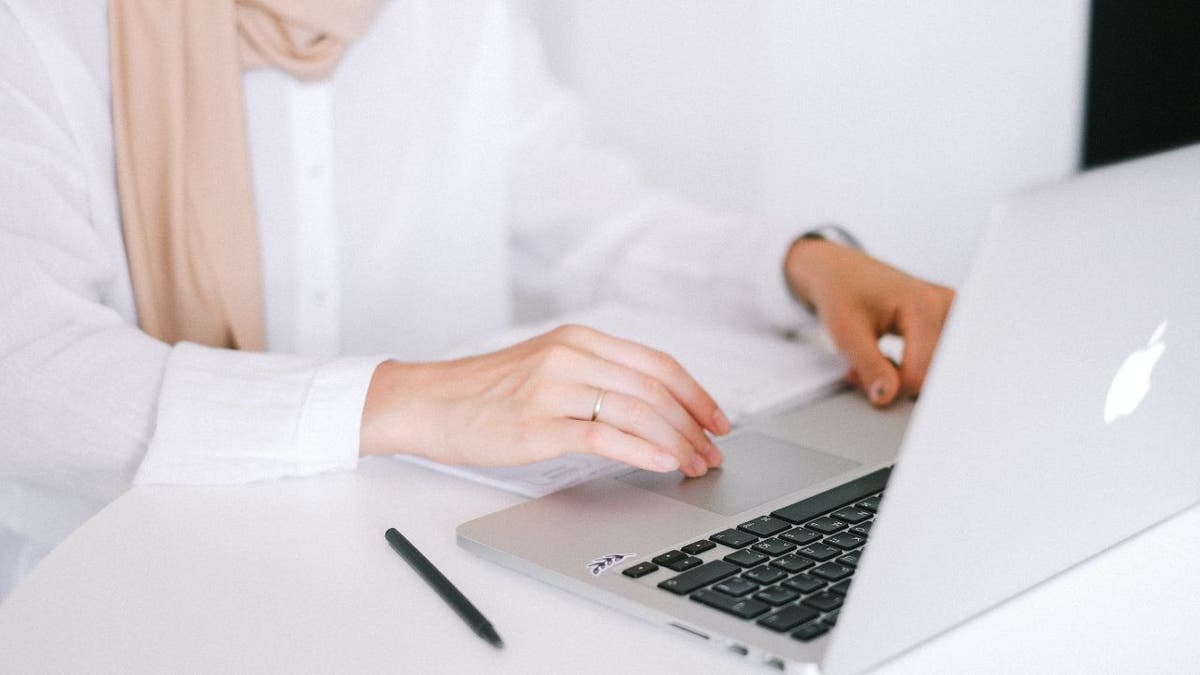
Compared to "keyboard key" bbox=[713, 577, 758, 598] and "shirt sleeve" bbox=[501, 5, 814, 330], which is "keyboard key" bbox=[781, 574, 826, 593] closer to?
"keyboard key" bbox=[713, 577, 758, 598]

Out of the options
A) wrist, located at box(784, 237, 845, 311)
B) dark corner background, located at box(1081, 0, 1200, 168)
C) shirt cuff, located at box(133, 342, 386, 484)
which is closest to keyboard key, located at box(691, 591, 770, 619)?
shirt cuff, located at box(133, 342, 386, 484)

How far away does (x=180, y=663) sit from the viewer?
62 cm

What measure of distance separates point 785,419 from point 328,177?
0.62 m

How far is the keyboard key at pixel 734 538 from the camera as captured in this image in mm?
706

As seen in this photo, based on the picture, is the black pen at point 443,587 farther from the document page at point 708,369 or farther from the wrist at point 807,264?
the wrist at point 807,264

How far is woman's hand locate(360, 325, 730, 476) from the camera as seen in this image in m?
0.81

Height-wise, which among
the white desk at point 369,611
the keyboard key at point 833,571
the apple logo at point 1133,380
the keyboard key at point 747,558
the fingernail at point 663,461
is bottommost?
the white desk at point 369,611

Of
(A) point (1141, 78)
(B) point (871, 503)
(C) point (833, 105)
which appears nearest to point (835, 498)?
(B) point (871, 503)

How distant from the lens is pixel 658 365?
2.81 feet

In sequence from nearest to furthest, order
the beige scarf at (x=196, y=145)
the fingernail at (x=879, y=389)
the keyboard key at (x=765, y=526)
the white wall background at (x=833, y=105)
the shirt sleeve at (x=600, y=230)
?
the keyboard key at (x=765, y=526), the fingernail at (x=879, y=389), the beige scarf at (x=196, y=145), the shirt sleeve at (x=600, y=230), the white wall background at (x=833, y=105)

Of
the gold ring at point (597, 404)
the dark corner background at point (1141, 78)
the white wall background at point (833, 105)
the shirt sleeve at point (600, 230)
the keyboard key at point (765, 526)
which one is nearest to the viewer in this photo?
the keyboard key at point (765, 526)

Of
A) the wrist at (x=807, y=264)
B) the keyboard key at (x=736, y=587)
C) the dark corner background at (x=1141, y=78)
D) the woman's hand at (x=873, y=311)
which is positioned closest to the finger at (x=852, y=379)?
the woman's hand at (x=873, y=311)

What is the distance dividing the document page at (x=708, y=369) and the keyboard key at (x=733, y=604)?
0.21 meters

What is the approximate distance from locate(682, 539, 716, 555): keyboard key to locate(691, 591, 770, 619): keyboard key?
6 cm
